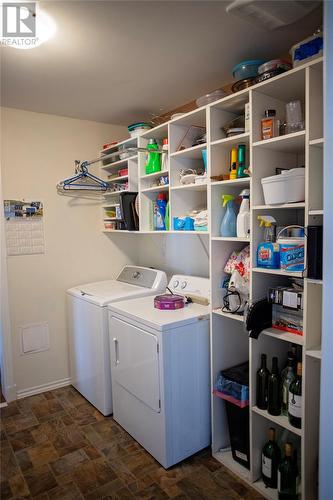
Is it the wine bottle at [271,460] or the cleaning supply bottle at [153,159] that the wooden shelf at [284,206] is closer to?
the cleaning supply bottle at [153,159]

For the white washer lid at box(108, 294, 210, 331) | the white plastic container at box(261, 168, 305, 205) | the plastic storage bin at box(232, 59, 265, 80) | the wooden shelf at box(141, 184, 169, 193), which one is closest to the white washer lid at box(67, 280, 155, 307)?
the white washer lid at box(108, 294, 210, 331)

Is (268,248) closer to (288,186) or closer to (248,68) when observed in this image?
(288,186)

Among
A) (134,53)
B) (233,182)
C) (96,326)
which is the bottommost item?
(96,326)

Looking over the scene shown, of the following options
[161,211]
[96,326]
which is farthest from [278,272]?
[96,326]

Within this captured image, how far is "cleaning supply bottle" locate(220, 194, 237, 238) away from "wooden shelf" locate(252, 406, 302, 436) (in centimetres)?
98

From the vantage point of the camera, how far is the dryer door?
76.7 inches

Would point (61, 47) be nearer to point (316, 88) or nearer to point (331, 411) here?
point (316, 88)

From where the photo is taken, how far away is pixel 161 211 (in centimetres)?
255

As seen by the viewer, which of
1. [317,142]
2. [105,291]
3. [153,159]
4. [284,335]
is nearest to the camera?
[317,142]

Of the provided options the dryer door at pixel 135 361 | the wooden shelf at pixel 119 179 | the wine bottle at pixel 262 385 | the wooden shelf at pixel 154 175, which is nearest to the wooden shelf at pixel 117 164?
the wooden shelf at pixel 119 179

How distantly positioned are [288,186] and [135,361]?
1.42m

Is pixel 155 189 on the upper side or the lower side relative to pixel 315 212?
upper

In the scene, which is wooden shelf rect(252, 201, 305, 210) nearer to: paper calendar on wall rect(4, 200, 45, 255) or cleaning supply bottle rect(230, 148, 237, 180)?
cleaning supply bottle rect(230, 148, 237, 180)

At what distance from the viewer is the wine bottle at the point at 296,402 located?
5.13 feet
